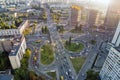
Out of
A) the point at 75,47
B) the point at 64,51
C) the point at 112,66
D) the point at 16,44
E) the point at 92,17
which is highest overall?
the point at 92,17

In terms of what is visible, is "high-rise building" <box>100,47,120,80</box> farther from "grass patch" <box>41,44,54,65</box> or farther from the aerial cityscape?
"grass patch" <box>41,44,54,65</box>

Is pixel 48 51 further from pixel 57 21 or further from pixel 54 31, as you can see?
pixel 57 21

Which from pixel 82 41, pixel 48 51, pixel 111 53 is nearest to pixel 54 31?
pixel 82 41

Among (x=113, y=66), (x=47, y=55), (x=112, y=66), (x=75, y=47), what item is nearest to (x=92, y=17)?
(x=75, y=47)

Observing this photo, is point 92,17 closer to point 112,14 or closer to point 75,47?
point 112,14

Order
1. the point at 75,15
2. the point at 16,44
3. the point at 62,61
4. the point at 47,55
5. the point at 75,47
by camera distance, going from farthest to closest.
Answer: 1. the point at 75,15
2. the point at 75,47
3. the point at 47,55
4. the point at 62,61
5. the point at 16,44

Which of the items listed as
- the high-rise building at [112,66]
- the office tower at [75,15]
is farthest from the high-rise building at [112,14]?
the high-rise building at [112,66]
